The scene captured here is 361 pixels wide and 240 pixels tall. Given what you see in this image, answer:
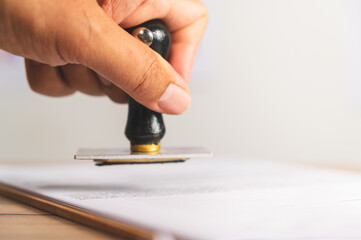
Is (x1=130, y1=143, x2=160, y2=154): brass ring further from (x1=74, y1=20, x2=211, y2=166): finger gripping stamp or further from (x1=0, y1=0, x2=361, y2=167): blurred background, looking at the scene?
(x1=0, y1=0, x2=361, y2=167): blurred background

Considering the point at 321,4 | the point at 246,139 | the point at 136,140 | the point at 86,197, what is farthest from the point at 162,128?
the point at 321,4

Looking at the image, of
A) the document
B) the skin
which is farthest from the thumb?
the document

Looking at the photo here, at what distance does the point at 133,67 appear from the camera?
53 centimetres

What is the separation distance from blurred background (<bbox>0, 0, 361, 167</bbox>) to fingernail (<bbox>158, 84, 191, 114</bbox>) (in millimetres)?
846

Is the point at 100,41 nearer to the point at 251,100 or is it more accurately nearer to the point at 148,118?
the point at 148,118

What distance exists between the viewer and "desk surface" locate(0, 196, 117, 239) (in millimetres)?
351

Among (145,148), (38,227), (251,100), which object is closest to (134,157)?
(145,148)

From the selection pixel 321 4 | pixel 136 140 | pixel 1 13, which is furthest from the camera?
pixel 321 4

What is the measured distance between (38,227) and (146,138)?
25 cm

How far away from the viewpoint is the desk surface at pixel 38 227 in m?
0.35

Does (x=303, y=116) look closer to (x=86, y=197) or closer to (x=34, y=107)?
(x=34, y=107)

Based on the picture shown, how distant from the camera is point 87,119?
1510 millimetres

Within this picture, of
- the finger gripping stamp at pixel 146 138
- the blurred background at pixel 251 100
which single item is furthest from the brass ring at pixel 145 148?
the blurred background at pixel 251 100

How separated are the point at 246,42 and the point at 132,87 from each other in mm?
998
